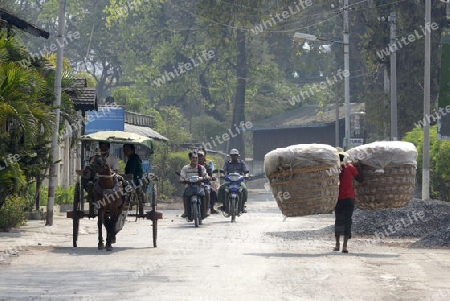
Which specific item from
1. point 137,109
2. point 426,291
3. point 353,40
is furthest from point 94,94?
point 353,40

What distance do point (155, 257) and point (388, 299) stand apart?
6.00m

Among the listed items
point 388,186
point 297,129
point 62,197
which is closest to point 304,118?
point 297,129

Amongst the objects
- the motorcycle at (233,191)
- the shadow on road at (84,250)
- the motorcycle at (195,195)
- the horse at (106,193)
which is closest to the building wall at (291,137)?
the motorcycle at (233,191)

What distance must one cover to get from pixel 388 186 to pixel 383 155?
0.64 meters

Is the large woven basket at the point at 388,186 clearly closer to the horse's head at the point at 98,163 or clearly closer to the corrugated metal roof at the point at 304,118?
the horse's head at the point at 98,163

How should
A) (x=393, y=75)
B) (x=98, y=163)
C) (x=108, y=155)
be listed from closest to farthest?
1. (x=98, y=163)
2. (x=108, y=155)
3. (x=393, y=75)

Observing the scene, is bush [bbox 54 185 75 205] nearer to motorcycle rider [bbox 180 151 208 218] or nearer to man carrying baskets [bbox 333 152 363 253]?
motorcycle rider [bbox 180 151 208 218]

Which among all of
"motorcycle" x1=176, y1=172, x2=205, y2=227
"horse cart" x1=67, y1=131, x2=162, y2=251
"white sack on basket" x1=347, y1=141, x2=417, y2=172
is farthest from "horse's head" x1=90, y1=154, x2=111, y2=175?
"motorcycle" x1=176, y1=172, x2=205, y2=227

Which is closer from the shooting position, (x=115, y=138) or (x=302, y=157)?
(x=302, y=157)

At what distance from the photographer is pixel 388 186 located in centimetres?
1984

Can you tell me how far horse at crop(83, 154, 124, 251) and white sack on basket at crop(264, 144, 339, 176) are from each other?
288 cm

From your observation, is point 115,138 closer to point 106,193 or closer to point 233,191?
point 106,193

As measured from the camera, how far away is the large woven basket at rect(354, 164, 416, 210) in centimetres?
1984

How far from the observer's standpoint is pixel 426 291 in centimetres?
1280
